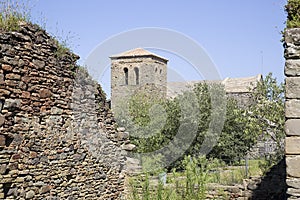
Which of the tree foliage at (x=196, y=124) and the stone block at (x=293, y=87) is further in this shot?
the tree foliage at (x=196, y=124)

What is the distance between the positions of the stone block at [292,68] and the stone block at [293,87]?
0.19 ft

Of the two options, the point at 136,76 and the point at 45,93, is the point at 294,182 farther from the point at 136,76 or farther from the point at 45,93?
the point at 136,76

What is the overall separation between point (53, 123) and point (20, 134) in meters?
0.97

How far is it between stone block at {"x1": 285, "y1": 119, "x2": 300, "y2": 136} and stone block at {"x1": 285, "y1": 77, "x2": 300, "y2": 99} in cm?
28

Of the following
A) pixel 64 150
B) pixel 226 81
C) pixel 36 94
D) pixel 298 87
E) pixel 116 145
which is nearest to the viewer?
pixel 298 87

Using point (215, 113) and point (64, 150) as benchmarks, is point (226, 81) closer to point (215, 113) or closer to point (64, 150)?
point (215, 113)

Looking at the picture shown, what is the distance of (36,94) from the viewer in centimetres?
760

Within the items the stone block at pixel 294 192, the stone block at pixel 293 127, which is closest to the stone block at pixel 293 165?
the stone block at pixel 294 192

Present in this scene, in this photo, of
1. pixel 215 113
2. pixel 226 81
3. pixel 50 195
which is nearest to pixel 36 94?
pixel 50 195

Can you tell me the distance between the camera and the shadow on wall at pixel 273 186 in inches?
404

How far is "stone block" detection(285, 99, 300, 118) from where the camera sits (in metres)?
4.89

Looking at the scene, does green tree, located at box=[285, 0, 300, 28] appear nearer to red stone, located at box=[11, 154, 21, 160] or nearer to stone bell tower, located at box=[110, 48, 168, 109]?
red stone, located at box=[11, 154, 21, 160]

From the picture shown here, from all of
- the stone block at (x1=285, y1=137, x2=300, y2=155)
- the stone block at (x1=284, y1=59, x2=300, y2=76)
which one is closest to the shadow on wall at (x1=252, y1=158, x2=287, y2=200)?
the stone block at (x1=285, y1=137, x2=300, y2=155)

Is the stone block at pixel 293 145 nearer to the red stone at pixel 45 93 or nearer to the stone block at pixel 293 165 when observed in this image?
the stone block at pixel 293 165
